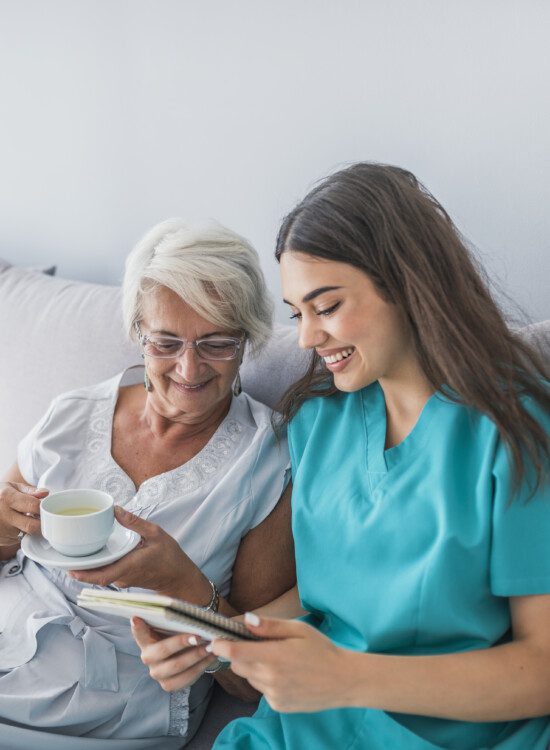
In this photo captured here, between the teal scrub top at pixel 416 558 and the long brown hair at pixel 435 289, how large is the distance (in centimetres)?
4

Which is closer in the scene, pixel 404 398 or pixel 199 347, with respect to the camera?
pixel 404 398

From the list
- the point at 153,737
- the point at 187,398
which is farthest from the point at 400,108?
the point at 153,737

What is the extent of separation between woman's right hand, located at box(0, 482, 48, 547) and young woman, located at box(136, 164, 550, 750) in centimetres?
44

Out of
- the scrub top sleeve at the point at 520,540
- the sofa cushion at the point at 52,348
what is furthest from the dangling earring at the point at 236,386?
the scrub top sleeve at the point at 520,540

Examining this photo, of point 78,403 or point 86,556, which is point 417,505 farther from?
point 78,403

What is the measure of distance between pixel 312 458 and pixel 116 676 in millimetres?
490

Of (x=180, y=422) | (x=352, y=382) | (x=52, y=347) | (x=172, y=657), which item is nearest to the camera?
(x=172, y=657)

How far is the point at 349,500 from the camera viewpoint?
140 cm

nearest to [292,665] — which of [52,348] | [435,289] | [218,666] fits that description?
[218,666]

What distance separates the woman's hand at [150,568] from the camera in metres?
1.33

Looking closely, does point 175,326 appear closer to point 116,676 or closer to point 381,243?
point 381,243

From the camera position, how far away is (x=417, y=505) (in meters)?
1.31

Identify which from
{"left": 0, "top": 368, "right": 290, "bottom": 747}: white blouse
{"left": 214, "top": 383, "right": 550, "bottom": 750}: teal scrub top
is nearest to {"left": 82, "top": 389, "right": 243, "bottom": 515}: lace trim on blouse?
{"left": 0, "top": 368, "right": 290, "bottom": 747}: white blouse

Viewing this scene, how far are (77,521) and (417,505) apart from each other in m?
0.49
